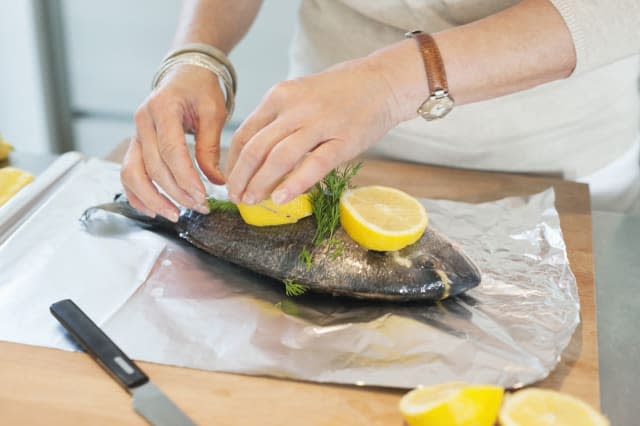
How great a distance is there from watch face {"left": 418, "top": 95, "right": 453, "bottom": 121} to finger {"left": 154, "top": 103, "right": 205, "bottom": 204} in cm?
41

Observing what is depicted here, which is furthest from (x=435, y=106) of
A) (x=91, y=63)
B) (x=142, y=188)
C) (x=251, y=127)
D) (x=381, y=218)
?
(x=91, y=63)

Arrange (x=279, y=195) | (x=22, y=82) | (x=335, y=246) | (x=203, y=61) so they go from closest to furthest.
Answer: (x=279, y=195) < (x=335, y=246) < (x=203, y=61) < (x=22, y=82)

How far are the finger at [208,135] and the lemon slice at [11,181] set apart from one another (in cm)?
45

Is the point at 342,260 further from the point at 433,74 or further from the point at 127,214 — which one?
the point at 127,214

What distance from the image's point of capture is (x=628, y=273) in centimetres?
136

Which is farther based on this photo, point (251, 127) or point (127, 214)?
point (127, 214)

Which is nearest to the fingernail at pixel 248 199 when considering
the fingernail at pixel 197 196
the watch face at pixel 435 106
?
the fingernail at pixel 197 196

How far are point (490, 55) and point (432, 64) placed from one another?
106 millimetres

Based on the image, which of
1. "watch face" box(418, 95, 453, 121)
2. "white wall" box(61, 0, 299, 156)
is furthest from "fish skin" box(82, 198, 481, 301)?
"white wall" box(61, 0, 299, 156)

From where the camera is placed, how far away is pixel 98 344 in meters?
1.05

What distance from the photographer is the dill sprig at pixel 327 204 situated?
124cm

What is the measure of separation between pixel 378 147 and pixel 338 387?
0.82 metres

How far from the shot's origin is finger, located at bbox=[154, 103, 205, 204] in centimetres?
124

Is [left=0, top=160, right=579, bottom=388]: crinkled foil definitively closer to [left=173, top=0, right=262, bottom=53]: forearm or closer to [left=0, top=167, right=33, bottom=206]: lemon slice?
[left=0, top=167, right=33, bottom=206]: lemon slice
